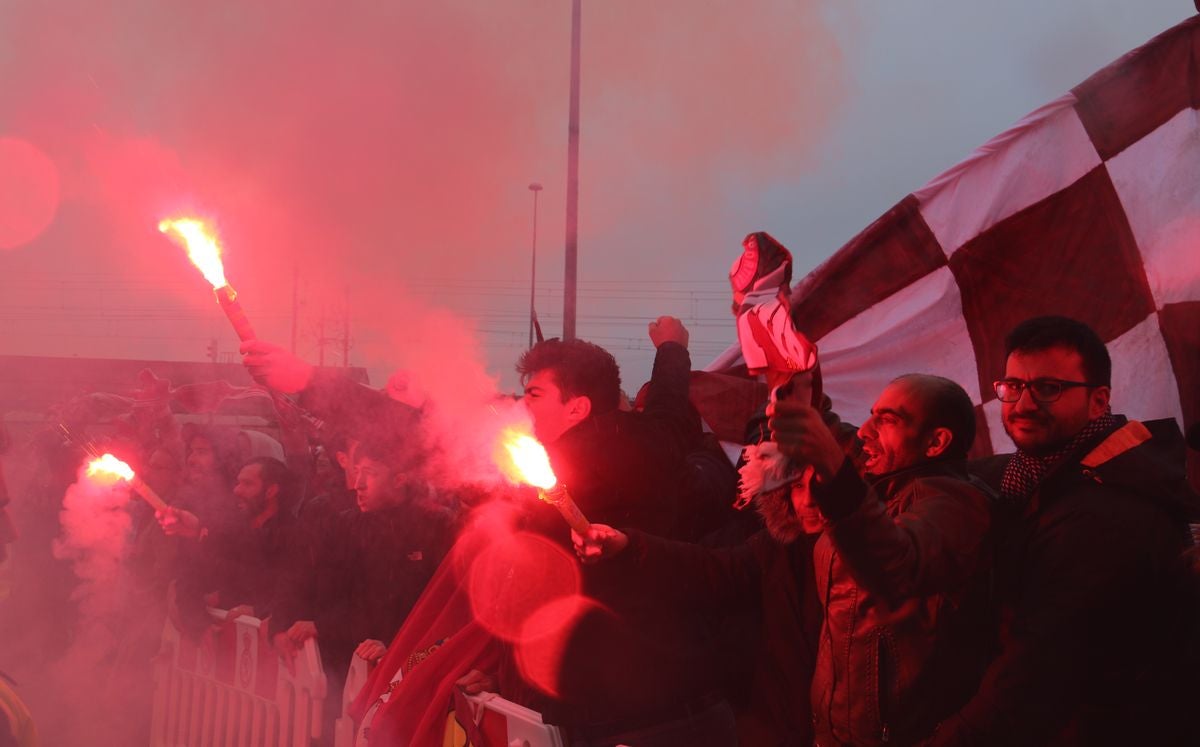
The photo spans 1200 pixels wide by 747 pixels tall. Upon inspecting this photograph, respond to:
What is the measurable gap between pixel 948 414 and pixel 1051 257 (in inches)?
77.9

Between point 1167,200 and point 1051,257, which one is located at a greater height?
point 1167,200

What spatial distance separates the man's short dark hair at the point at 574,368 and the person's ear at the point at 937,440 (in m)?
0.99

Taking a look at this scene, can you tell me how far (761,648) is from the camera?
8.00 ft

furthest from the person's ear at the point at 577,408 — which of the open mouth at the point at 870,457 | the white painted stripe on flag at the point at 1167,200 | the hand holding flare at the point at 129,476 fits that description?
the hand holding flare at the point at 129,476

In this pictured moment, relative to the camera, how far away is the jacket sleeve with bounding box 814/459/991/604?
151 cm

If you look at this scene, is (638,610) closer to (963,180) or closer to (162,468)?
(963,180)

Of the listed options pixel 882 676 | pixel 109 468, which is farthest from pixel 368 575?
pixel 882 676

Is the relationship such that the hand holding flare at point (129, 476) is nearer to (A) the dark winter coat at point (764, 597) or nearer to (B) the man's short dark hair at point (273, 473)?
(B) the man's short dark hair at point (273, 473)

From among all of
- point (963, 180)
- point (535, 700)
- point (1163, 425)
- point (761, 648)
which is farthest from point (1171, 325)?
point (535, 700)

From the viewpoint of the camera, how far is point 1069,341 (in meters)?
2.15

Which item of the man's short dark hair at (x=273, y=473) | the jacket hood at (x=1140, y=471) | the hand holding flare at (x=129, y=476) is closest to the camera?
the jacket hood at (x=1140, y=471)

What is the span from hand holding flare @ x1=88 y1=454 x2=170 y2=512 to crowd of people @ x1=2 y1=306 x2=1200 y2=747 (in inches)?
101

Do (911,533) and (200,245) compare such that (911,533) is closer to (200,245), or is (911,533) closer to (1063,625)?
(1063,625)

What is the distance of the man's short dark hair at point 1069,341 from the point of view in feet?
7.00
